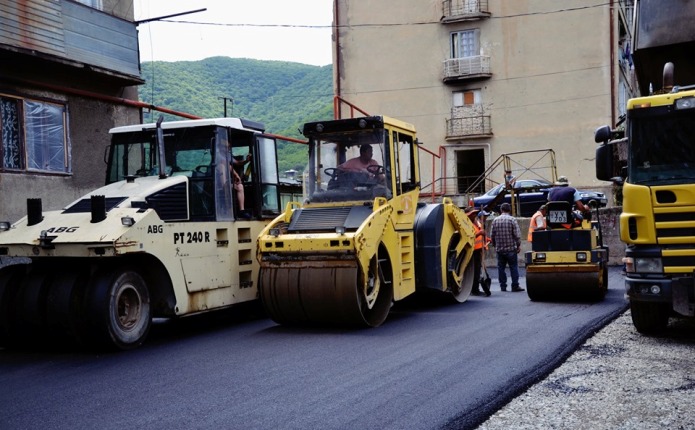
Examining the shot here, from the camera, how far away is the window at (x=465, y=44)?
33312mm

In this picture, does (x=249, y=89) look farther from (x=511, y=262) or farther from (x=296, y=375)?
(x=296, y=375)

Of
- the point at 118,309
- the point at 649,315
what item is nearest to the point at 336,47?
the point at 118,309

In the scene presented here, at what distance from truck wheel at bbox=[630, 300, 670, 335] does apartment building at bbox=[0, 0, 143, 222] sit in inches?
355

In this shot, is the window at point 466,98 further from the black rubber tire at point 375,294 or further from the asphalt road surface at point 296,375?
the black rubber tire at point 375,294

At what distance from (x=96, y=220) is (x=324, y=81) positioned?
70827mm

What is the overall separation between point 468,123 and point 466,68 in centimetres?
245

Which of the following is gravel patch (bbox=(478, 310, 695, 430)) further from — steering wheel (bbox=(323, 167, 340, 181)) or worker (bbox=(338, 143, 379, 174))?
steering wheel (bbox=(323, 167, 340, 181))

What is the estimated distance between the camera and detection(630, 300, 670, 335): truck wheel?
795cm


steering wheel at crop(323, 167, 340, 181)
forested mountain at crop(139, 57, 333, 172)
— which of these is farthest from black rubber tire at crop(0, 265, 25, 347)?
forested mountain at crop(139, 57, 333, 172)

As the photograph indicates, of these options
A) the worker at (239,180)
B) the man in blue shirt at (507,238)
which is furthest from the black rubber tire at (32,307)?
the man in blue shirt at (507,238)

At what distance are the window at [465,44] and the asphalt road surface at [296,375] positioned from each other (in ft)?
83.2

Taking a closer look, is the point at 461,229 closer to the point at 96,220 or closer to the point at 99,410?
the point at 96,220

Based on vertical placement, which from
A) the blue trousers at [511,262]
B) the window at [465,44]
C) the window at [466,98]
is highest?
the window at [465,44]

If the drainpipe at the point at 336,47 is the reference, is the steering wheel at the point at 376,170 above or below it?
below
